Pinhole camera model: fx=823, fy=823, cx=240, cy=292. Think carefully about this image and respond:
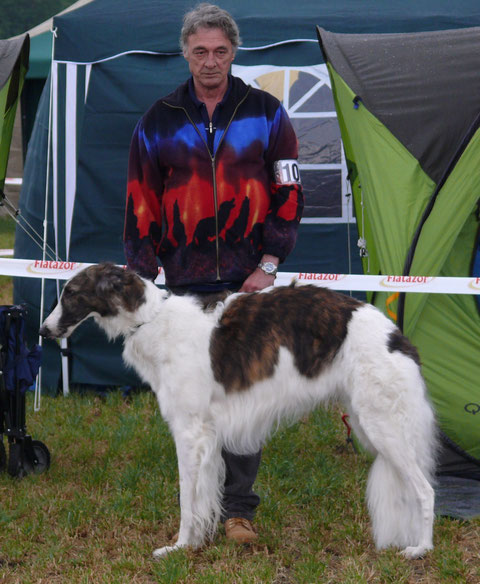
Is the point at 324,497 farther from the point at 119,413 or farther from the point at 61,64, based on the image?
the point at 61,64

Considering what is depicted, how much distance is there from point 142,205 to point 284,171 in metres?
0.69

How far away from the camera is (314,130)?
6418 millimetres

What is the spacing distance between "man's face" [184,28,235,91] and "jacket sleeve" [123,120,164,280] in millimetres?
379

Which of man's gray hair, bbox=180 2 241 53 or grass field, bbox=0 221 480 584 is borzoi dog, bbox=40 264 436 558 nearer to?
grass field, bbox=0 221 480 584

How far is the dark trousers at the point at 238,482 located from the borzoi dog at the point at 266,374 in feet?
0.61

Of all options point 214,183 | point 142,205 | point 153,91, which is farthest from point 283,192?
point 153,91

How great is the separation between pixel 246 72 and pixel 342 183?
3.72 ft

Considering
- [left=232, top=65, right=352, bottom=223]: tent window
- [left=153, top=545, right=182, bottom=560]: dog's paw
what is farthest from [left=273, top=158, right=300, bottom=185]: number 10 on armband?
[left=232, top=65, right=352, bottom=223]: tent window

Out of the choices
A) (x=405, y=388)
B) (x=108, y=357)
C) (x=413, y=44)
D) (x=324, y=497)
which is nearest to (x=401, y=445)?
(x=405, y=388)

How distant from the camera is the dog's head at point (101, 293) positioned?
3.72m

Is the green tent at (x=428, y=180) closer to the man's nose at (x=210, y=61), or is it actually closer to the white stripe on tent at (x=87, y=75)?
the man's nose at (x=210, y=61)

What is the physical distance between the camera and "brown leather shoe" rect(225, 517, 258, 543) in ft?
12.8

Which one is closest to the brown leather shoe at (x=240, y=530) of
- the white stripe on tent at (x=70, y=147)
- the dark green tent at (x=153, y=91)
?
the dark green tent at (x=153, y=91)

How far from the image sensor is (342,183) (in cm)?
637
